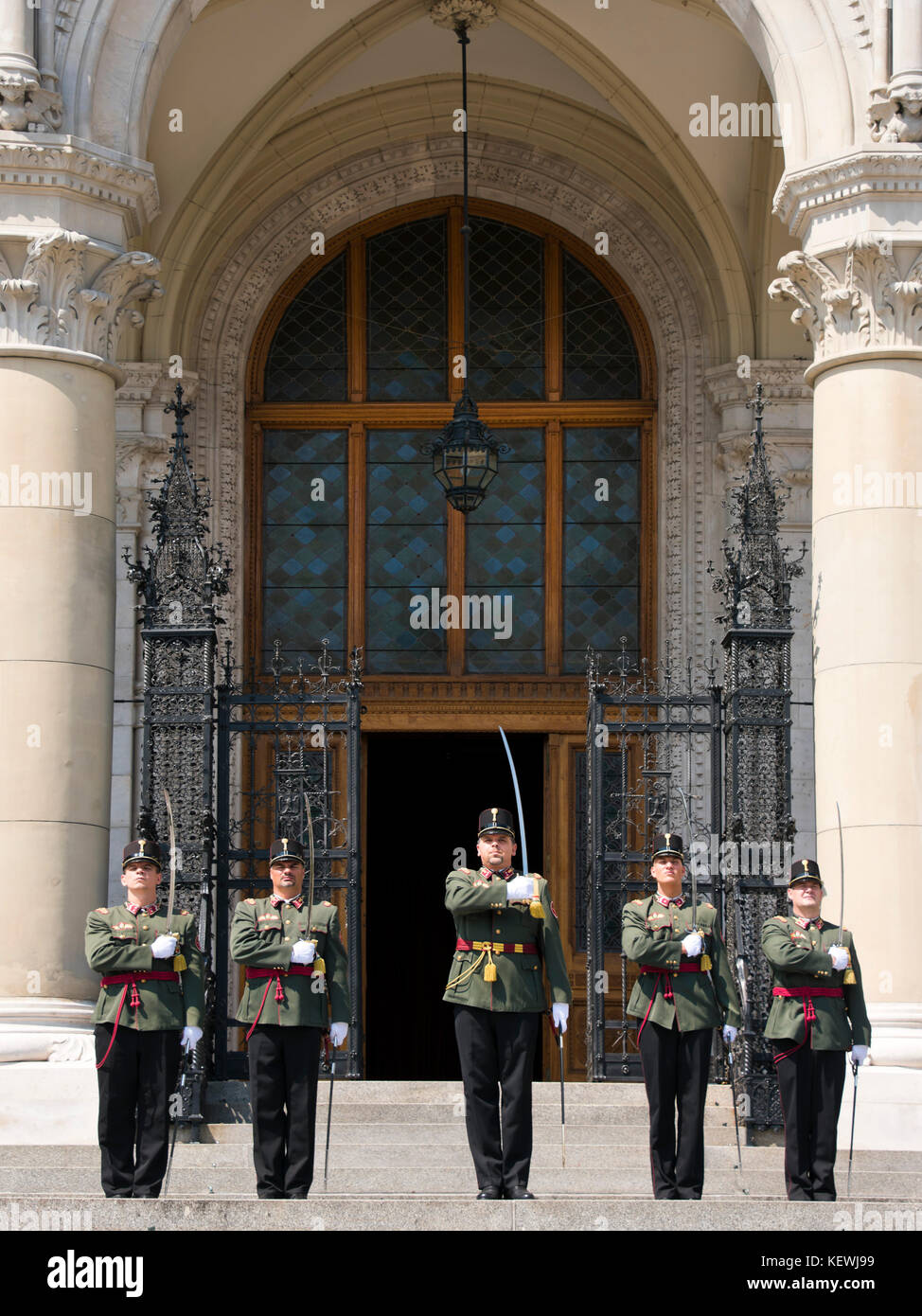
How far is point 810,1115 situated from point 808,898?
109 centimetres

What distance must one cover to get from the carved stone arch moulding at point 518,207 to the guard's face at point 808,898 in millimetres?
6722

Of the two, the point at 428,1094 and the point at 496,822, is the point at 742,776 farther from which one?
the point at 496,822

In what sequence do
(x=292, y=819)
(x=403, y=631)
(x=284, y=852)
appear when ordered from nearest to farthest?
(x=284, y=852), (x=292, y=819), (x=403, y=631)

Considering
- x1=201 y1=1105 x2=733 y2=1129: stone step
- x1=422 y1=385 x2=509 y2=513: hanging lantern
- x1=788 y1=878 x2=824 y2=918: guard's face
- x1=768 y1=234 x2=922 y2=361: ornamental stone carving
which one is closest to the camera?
x1=788 y1=878 x2=824 y2=918: guard's face

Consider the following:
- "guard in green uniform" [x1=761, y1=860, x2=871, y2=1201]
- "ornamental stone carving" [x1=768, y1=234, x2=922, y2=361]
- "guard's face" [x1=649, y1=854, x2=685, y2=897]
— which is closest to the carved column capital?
"ornamental stone carving" [x1=768, y1=234, x2=922, y2=361]

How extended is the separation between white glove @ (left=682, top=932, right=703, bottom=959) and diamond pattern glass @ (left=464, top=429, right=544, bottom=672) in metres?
7.42

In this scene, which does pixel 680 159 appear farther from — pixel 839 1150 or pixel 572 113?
pixel 839 1150

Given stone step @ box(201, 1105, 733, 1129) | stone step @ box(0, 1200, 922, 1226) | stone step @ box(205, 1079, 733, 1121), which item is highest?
stone step @ box(0, 1200, 922, 1226)

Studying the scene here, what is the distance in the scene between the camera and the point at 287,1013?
11.1 metres

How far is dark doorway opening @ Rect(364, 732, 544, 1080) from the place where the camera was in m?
22.4

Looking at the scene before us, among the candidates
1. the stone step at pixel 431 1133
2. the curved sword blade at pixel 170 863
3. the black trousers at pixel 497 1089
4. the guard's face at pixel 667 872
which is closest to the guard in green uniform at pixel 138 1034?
the curved sword blade at pixel 170 863

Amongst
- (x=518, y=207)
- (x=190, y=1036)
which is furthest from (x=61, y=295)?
(x=518, y=207)

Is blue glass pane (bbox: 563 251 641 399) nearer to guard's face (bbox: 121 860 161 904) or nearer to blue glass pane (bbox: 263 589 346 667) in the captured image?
blue glass pane (bbox: 263 589 346 667)
